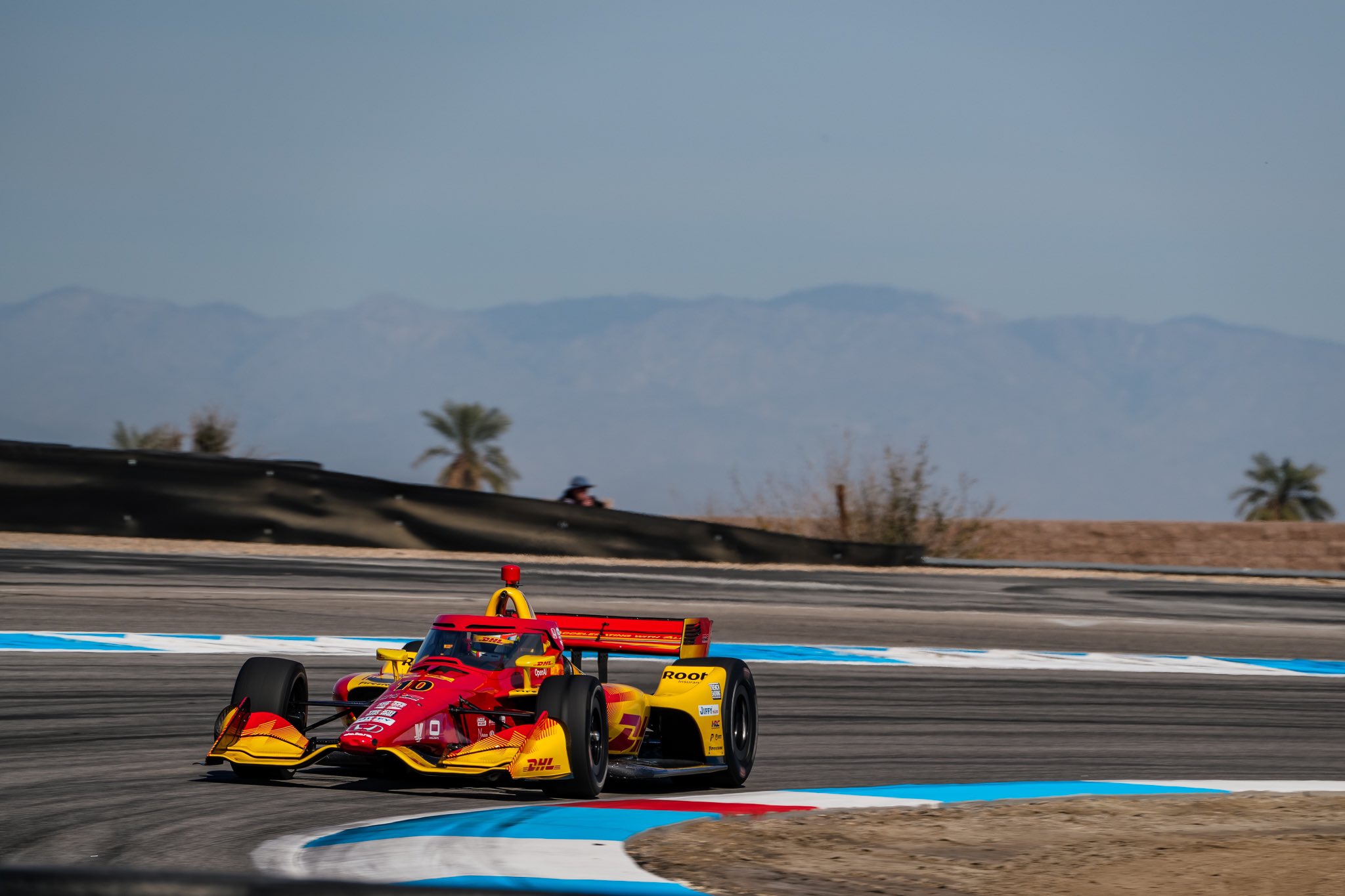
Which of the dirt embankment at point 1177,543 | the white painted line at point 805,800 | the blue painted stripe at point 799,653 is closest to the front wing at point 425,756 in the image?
the white painted line at point 805,800

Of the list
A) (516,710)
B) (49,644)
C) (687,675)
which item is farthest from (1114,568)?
(516,710)

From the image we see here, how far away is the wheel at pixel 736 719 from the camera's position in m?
7.94

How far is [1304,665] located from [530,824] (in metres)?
10.7

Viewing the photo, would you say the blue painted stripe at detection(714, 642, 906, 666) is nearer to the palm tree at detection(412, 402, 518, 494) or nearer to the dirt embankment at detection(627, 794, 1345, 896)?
the dirt embankment at detection(627, 794, 1345, 896)

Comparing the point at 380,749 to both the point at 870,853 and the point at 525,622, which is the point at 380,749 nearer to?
the point at 525,622

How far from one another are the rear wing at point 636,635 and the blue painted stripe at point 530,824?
1671 millimetres

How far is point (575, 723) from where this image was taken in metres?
6.91

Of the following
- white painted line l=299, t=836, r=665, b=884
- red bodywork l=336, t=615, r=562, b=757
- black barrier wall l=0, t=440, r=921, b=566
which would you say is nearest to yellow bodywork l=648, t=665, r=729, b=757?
red bodywork l=336, t=615, r=562, b=757

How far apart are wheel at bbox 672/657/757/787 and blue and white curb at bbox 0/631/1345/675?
433cm

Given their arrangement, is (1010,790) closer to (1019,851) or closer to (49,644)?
(1019,851)

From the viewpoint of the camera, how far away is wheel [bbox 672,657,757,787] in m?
7.94

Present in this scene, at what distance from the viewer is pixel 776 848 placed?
5.83 meters

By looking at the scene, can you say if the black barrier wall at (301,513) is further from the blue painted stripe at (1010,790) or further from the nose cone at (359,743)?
the blue painted stripe at (1010,790)

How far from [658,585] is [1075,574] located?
31.3ft
